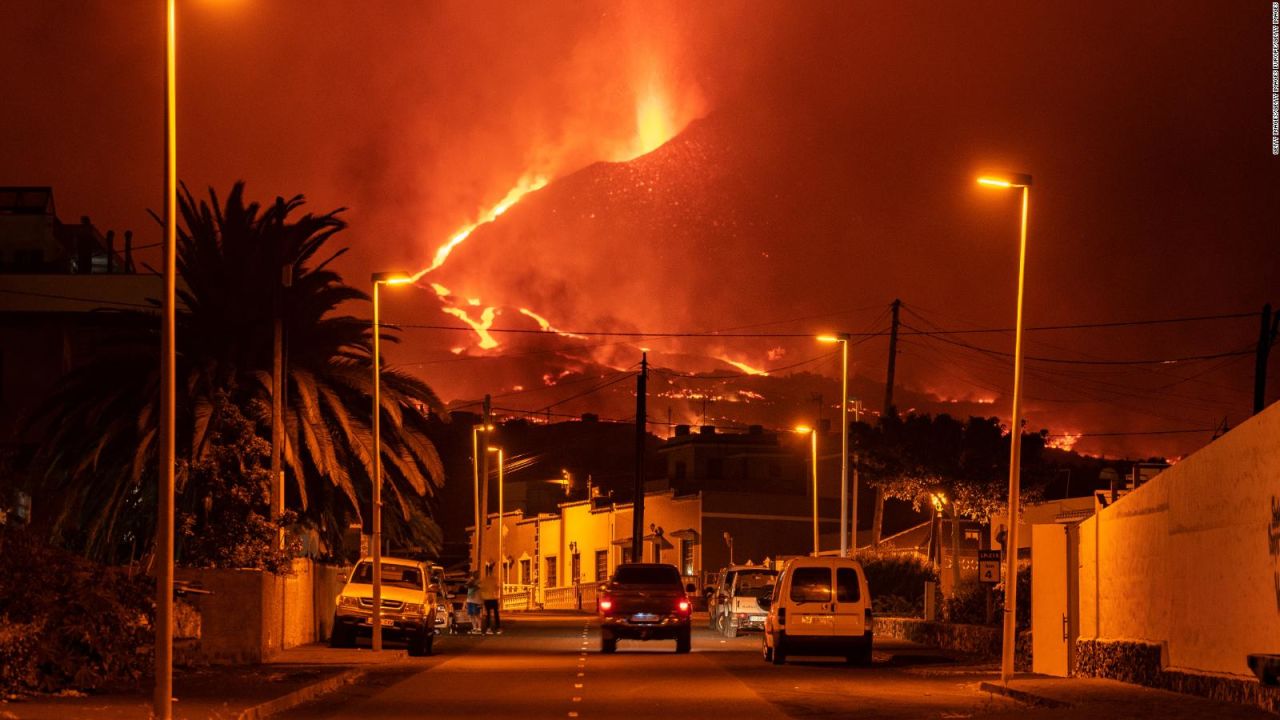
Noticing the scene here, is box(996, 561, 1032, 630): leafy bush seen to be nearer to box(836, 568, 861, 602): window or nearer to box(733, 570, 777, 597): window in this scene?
box(836, 568, 861, 602): window

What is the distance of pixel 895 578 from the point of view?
187 feet

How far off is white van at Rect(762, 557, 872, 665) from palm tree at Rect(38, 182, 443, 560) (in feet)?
35.8

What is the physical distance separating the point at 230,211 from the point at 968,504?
21.0m

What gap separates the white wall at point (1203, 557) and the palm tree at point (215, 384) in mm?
18201

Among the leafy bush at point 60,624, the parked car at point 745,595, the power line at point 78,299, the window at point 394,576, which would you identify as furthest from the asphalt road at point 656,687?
the power line at point 78,299

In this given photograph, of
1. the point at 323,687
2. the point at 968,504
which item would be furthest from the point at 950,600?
the point at 323,687

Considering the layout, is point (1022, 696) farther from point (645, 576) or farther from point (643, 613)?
point (645, 576)

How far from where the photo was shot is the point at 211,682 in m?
25.0

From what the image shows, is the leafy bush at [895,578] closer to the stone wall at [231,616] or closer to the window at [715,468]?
the stone wall at [231,616]

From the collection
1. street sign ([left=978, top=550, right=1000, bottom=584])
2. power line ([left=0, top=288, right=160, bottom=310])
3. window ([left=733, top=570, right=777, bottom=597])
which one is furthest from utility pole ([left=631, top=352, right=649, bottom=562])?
street sign ([left=978, top=550, right=1000, bottom=584])

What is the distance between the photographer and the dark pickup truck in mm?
36938

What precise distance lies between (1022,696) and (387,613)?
1844cm

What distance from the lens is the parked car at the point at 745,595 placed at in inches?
1842

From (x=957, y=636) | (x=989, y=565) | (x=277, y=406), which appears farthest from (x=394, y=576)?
(x=989, y=565)
